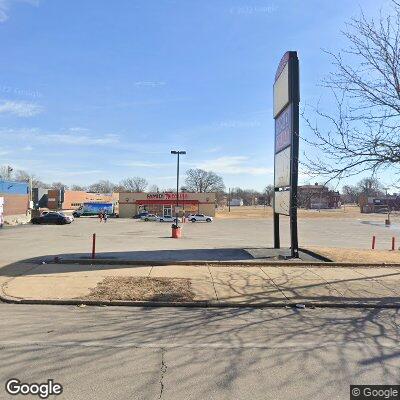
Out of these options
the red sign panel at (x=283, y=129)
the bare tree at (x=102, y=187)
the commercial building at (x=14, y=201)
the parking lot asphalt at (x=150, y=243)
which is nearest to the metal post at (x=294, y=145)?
the red sign panel at (x=283, y=129)

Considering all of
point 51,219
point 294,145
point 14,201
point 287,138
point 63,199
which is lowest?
point 51,219

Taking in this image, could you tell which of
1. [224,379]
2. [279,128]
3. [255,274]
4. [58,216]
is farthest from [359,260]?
[58,216]

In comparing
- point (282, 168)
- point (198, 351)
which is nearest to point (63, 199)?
point (282, 168)

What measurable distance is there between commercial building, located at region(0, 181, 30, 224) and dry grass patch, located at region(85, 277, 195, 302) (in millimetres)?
42162

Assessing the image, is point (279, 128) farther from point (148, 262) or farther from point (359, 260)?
point (148, 262)

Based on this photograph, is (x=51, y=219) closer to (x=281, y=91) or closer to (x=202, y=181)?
(x=281, y=91)

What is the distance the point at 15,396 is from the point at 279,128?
15698mm

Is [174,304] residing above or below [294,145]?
below

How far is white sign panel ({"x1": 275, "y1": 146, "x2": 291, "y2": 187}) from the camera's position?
1617 centimetres

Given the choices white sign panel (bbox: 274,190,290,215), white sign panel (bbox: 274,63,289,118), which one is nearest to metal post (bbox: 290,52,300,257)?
white sign panel (bbox: 274,63,289,118)

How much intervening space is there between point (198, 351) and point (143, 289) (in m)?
3.94

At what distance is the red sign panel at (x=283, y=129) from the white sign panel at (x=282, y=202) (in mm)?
1986

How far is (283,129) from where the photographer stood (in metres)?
17.0

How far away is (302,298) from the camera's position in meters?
8.86
